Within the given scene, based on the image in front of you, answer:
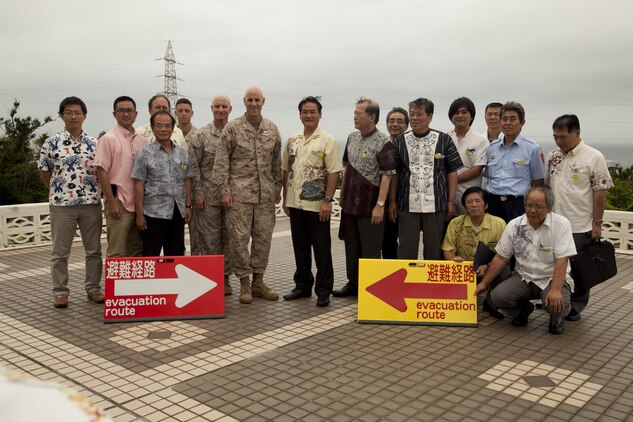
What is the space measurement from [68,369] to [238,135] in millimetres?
2657

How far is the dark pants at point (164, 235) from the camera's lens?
5562 millimetres

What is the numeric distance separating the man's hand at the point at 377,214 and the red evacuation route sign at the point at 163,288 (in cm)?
150

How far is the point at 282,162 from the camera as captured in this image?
19.7 feet

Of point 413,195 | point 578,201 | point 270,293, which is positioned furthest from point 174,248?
point 578,201

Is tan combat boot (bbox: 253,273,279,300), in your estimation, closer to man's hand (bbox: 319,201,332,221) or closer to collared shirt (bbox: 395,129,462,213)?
man's hand (bbox: 319,201,332,221)

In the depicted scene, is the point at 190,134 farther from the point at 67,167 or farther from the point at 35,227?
the point at 35,227

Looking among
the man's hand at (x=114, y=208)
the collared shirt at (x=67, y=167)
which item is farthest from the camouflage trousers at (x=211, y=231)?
the collared shirt at (x=67, y=167)

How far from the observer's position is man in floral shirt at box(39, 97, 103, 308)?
5465 mm

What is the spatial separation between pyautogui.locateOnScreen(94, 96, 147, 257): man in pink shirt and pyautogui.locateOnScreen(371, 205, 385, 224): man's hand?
7.55 ft

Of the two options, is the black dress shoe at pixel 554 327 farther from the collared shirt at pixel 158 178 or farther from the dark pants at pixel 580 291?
the collared shirt at pixel 158 178

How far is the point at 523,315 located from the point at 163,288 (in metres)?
3.17

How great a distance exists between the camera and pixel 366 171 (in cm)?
568

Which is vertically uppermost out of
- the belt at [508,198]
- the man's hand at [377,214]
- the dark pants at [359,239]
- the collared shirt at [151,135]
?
the collared shirt at [151,135]

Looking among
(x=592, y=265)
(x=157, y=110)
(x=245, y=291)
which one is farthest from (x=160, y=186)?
(x=592, y=265)
